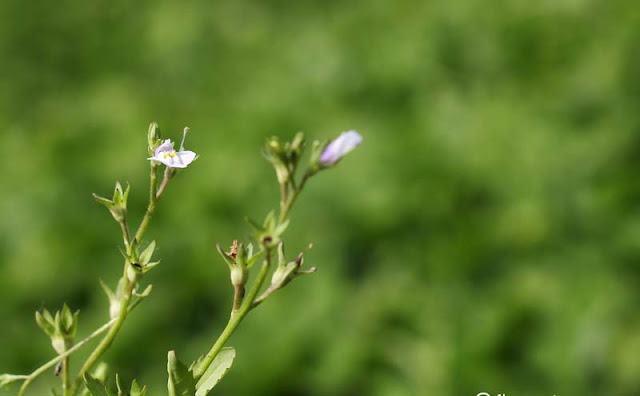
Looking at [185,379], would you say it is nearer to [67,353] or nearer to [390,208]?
[67,353]

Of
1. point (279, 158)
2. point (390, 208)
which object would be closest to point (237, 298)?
point (279, 158)

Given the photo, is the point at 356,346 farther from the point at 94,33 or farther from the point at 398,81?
the point at 94,33

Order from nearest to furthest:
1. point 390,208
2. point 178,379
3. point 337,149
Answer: point 178,379 → point 337,149 → point 390,208

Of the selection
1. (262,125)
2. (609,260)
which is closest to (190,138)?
(262,125)

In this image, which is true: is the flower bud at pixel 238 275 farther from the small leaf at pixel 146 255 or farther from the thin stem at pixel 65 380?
the thin stem at pixel 65 380

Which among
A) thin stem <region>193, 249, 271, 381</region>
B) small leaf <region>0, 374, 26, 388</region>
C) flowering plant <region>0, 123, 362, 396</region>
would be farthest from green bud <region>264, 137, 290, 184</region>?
small leaf <region>0, 374, 26, 388</region>

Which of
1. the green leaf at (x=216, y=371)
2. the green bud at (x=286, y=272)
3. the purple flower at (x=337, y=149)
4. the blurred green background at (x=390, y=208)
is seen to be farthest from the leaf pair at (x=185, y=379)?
the blurred green background at (x=390, y=208)

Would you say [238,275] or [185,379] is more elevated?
[238,275]
